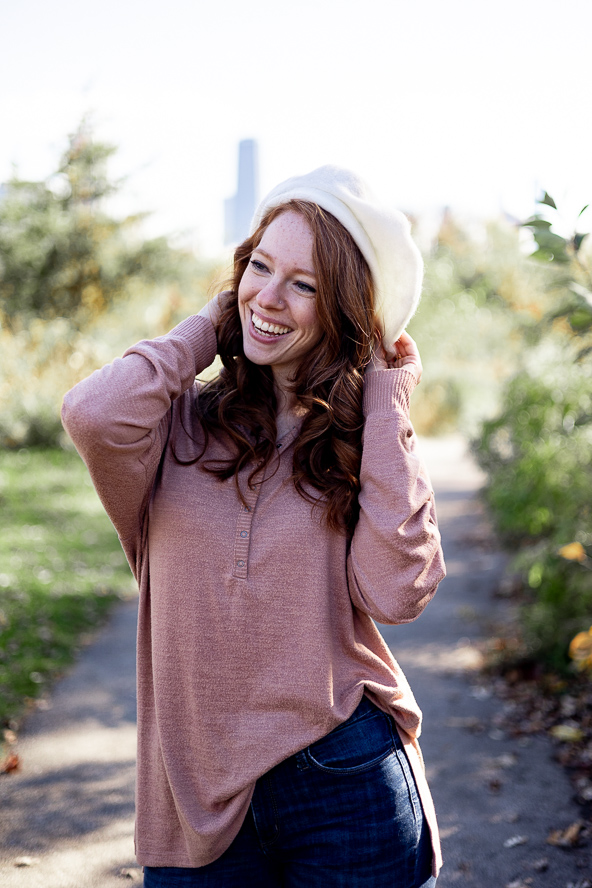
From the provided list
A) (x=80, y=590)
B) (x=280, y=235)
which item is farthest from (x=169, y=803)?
(x=80, y=590)

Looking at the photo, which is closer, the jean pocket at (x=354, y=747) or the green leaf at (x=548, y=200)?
the jean pocket at (x=354, y=747)

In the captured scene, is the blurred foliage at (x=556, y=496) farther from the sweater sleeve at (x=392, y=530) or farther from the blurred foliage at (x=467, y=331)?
the blurred foliage at (x=467, y=331)

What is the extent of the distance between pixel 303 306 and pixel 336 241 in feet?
0.54

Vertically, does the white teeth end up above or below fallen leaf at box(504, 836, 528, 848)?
above

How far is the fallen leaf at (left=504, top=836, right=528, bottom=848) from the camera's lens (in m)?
3.26

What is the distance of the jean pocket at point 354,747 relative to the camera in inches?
62.6

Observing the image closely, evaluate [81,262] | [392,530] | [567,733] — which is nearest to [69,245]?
[81,262]

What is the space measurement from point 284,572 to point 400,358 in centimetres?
64

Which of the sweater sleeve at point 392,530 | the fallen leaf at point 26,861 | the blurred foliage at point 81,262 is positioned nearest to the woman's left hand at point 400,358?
the sweater sleeve at point 392,530

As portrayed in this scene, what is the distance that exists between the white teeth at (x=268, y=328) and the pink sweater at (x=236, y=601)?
22 centimetres

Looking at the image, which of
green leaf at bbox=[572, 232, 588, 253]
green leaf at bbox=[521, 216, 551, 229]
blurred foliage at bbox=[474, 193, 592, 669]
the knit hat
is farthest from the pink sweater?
blurred foliage at bbox=[474, 193, 592, 669]

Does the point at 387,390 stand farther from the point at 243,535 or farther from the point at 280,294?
the point at 243,535

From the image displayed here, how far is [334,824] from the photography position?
1579 millimetres

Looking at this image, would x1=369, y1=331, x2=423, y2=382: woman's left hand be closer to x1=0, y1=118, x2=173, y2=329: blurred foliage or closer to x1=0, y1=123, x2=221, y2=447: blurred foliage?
x1=0, y1=123, x2=221, y2=447: blurred foliage
